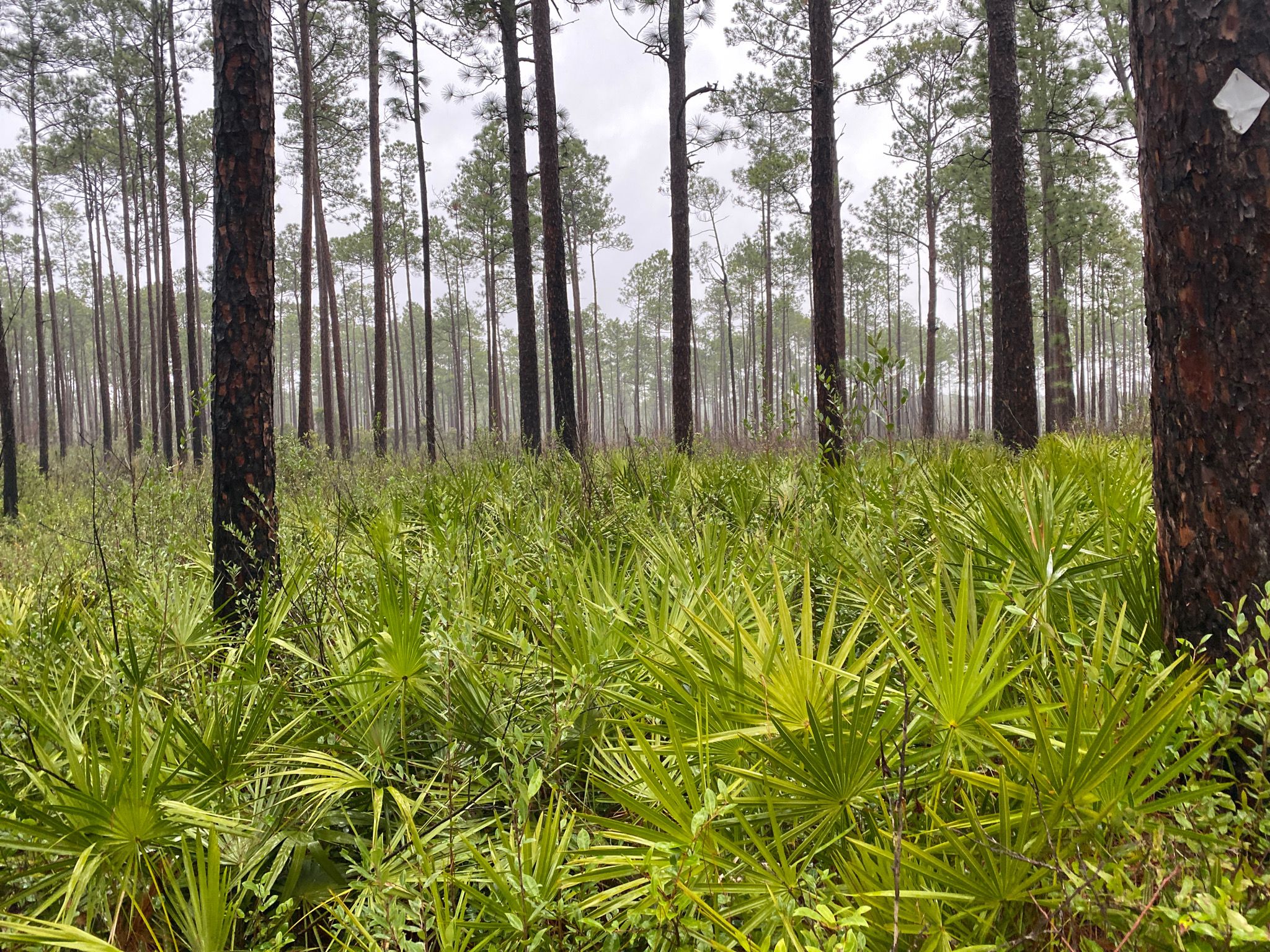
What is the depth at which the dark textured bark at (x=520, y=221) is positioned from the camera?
11.6 meters

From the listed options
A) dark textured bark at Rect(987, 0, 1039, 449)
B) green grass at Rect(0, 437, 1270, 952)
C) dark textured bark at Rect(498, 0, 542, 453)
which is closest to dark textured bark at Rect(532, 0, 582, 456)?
dark textured bark at Rect(498, 0, 542, 453)

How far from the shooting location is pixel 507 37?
11.6 metres

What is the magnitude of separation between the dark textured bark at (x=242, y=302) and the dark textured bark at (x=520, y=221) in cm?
753

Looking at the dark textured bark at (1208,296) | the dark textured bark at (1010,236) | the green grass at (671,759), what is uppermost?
the dark textured bark at (1010,236)

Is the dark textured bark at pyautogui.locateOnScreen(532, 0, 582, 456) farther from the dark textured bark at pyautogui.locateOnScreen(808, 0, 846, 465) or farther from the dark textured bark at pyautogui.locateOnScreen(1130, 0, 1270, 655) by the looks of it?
the dark textured bark at pyautogui.locateOnScreen(1130, 0, 1270, 655)

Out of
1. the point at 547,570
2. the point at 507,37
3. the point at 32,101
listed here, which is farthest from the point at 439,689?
the point at 32,101

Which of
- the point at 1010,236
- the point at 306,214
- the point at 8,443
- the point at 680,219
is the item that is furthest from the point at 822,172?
the point at 8,443

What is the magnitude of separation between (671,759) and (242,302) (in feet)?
11.8

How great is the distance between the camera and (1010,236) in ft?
27.5

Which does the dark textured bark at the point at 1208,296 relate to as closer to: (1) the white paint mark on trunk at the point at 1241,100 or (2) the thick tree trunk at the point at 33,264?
(1) the white paint mark on trunk at the point at 1241,100

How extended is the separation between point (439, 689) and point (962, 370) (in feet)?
114

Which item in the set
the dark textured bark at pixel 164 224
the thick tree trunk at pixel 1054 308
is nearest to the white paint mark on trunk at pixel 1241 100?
the dark textured bark at pixel 164 224

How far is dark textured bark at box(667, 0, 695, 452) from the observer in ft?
38.7

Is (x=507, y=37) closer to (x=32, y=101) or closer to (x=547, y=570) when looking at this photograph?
(x=547, y=570)
